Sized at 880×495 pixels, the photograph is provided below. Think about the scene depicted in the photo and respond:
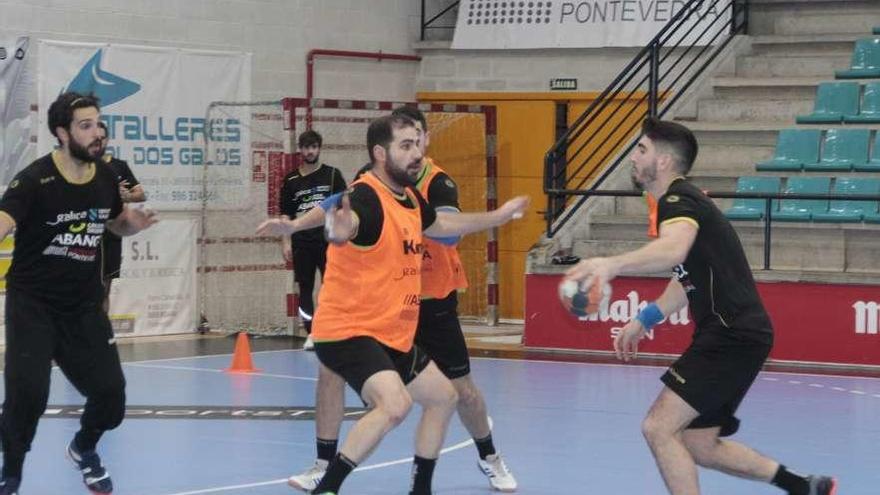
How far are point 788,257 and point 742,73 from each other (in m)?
3.29

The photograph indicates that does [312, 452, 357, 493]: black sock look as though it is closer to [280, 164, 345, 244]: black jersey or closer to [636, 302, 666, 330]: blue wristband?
[636, 302, 666, 330]: blue wristband

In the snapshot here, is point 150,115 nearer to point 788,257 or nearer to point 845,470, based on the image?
point 788,257

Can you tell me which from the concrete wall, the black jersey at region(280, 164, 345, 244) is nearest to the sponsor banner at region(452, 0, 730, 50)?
the concrete wall

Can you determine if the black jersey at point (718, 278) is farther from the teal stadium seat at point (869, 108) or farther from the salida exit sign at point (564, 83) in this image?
the salida exit sign at point (564, 83)

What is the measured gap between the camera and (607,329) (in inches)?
635

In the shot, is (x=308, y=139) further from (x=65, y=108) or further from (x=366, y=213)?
(x=366, y=213)

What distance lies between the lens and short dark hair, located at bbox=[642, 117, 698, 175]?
733 centimetres

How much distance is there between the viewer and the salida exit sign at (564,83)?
64.9 feet

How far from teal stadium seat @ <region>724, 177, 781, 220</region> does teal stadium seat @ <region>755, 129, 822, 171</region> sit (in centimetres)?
29

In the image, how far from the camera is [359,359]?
773 cm

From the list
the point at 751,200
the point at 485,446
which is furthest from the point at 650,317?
the point at 751,200

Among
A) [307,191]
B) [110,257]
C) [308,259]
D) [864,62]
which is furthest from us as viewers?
[864,62]

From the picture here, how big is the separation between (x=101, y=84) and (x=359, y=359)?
33.7 ft

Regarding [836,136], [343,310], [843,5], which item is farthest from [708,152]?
[343,310]
